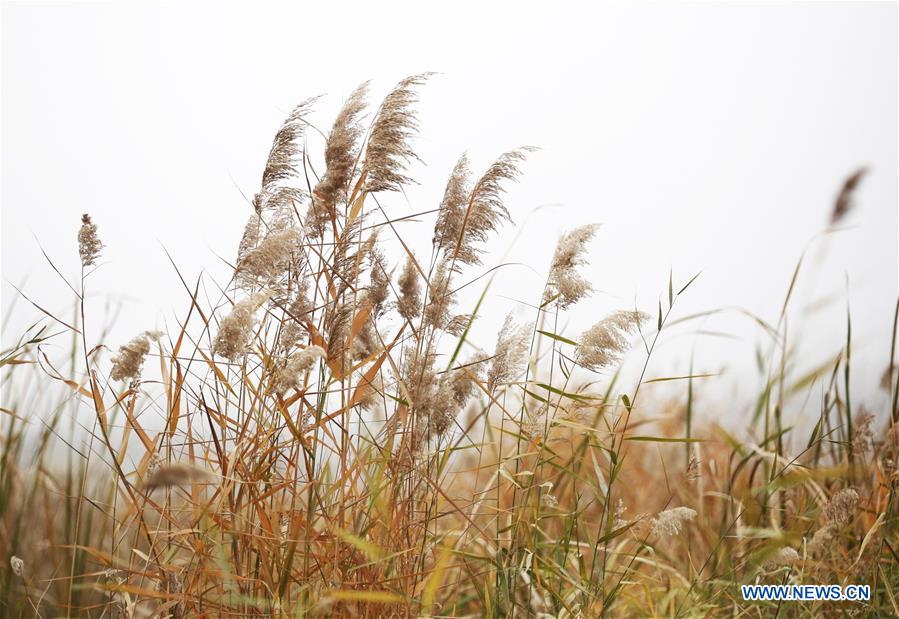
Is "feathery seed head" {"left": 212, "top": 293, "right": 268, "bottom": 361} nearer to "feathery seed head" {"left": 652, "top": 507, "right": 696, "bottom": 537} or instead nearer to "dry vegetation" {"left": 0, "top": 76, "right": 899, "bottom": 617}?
"dry vegetation" {"left": 0, "top": 76, "right": 899, "bottom": 617}

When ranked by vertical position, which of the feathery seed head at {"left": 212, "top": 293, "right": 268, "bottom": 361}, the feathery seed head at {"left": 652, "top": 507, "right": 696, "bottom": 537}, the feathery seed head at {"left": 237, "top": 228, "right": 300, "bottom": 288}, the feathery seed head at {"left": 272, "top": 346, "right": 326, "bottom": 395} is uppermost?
the feathery seed head at {"left": 237, "top": 228, "right": 300, "bottom": 288}

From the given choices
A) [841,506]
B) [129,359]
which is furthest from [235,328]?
[841,506]

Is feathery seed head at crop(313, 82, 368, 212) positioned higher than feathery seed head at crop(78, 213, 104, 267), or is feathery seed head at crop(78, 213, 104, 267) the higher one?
feathery seed head at crop(313, 82, 368, 212)

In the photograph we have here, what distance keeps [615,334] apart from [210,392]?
133 cm

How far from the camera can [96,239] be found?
7.88 ft

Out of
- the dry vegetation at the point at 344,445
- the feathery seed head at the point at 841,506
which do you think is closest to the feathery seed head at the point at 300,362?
the dry vegetation at the point at 344,445

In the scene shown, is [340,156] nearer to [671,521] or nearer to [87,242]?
[87,242]

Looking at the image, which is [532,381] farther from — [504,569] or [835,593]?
[835,593]

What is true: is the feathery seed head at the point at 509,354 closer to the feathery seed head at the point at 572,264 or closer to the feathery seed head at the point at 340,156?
the feathery seed head at the point at 572,264

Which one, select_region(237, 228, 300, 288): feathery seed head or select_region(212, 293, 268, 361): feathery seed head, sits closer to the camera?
select_region(212, 293, 268, 361): feathery seed head

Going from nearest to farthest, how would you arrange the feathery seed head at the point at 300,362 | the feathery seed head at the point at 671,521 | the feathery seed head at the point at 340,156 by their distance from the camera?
the feathery seed head at the point at 300,362 < the feathery seed head at the point at 671,521 < the feathery seed head at the point at 340,156

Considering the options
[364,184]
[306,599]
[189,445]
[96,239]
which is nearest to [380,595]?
[306,599]

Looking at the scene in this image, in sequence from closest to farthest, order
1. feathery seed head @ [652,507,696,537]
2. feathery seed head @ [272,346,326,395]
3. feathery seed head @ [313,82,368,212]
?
feathery seed head @ [272,346,326,395] < feathery seed head @ [652,507,696,537] < feathery seed head @ [313,82,368,212]

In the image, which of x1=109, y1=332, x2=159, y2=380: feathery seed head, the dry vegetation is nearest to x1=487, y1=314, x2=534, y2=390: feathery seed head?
the dry vegetation
